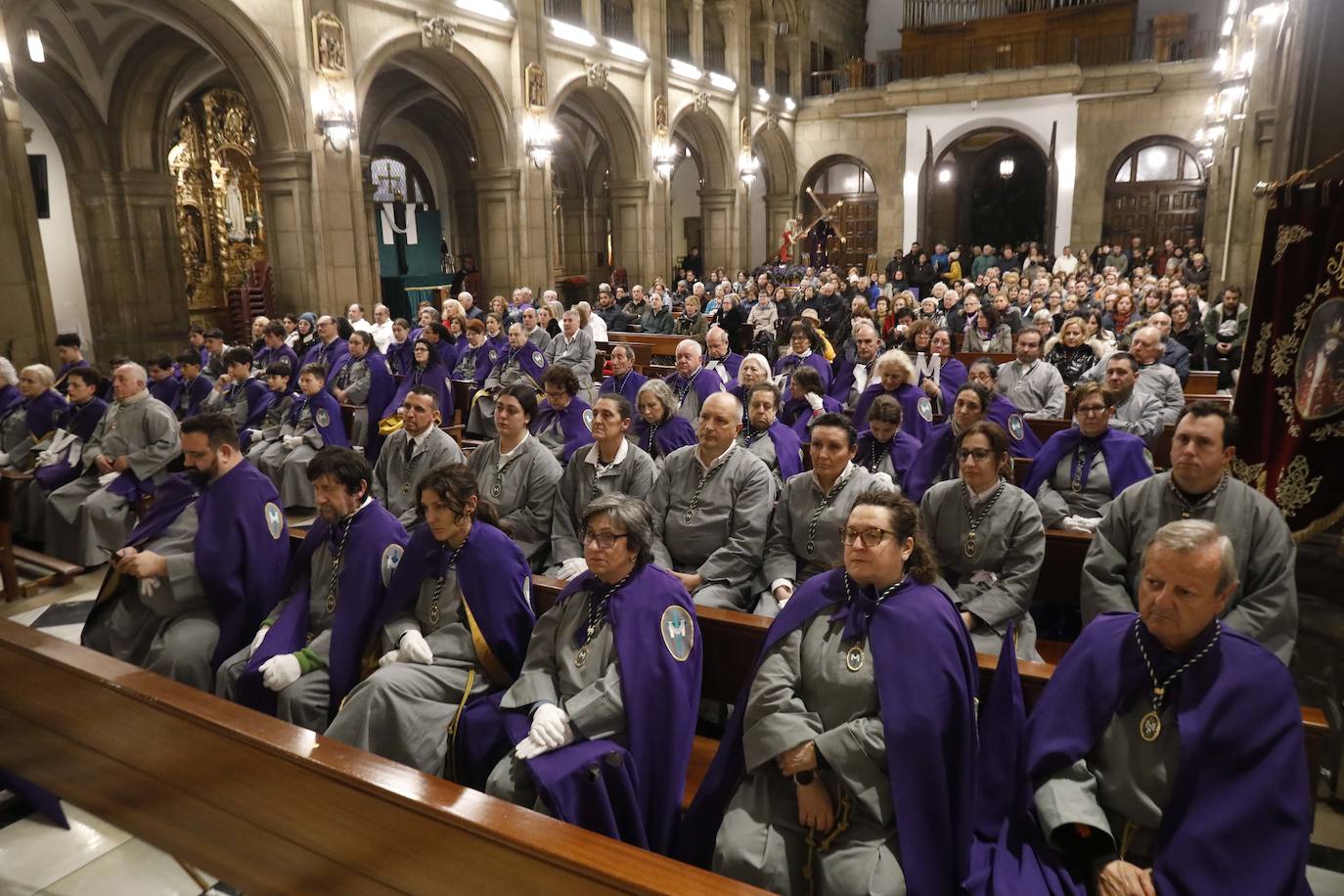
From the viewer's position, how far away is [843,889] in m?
2.35

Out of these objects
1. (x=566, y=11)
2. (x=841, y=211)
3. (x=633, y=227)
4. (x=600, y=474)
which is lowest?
(x=600, y=474)

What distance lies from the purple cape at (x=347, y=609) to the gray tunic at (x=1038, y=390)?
545 cm

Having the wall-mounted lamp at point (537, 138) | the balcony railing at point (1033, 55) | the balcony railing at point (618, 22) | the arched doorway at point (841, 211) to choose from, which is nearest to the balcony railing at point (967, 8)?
the balcony railing at point (1033, 55)

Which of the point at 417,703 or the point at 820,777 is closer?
the point at 820,777

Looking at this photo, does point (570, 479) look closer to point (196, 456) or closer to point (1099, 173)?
point (196, 456)

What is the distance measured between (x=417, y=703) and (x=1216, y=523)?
10.0 ft

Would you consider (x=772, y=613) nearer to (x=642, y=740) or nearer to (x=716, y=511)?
(x=716, y=511)

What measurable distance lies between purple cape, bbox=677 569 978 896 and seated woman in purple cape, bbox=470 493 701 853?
0.60 ft

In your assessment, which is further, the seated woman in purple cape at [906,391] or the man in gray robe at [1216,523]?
the seated woman in purple cape at [906,391]

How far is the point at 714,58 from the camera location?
21531 millimetres

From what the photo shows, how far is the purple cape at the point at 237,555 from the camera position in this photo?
385cm

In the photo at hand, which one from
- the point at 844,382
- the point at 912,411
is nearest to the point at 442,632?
the point at 912,411

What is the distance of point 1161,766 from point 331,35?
1239cm

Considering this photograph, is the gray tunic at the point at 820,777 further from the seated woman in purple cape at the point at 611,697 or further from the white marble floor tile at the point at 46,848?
the white marble floor tile at the point at 46,848
